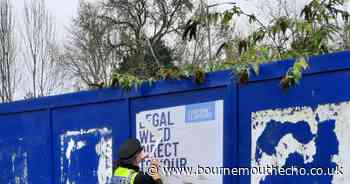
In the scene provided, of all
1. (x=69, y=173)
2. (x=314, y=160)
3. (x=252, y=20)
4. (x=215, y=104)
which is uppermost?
(x=252, y=20)

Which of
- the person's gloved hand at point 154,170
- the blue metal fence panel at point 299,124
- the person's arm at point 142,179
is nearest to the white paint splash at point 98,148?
the person's gloved hand at point 154,170

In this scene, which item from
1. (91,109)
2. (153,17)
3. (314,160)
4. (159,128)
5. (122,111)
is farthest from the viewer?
(153,17)

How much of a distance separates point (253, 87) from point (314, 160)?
2.57 ft

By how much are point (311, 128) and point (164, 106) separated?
1638mm

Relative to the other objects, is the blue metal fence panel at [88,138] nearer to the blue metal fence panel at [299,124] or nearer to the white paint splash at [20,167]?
the white paint splash at [20,167]

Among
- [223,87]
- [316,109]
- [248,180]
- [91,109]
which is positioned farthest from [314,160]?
[91,109]

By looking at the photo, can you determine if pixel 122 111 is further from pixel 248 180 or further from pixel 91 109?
pixel 248 180

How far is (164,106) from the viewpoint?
5.39 meters

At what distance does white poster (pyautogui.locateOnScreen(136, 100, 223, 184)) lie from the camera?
489 cm

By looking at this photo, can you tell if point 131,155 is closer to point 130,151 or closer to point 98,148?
point 130,151

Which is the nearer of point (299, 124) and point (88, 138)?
point (299, 124)

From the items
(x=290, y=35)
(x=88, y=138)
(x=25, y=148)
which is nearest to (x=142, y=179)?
(x=290, y=35)

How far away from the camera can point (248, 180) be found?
Answer: 4.59 metres

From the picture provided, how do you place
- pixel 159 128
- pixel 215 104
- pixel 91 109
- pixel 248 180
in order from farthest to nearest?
pixel 91 109 → pixel 159 128 → pixel 215 104 → pixel 248 180
